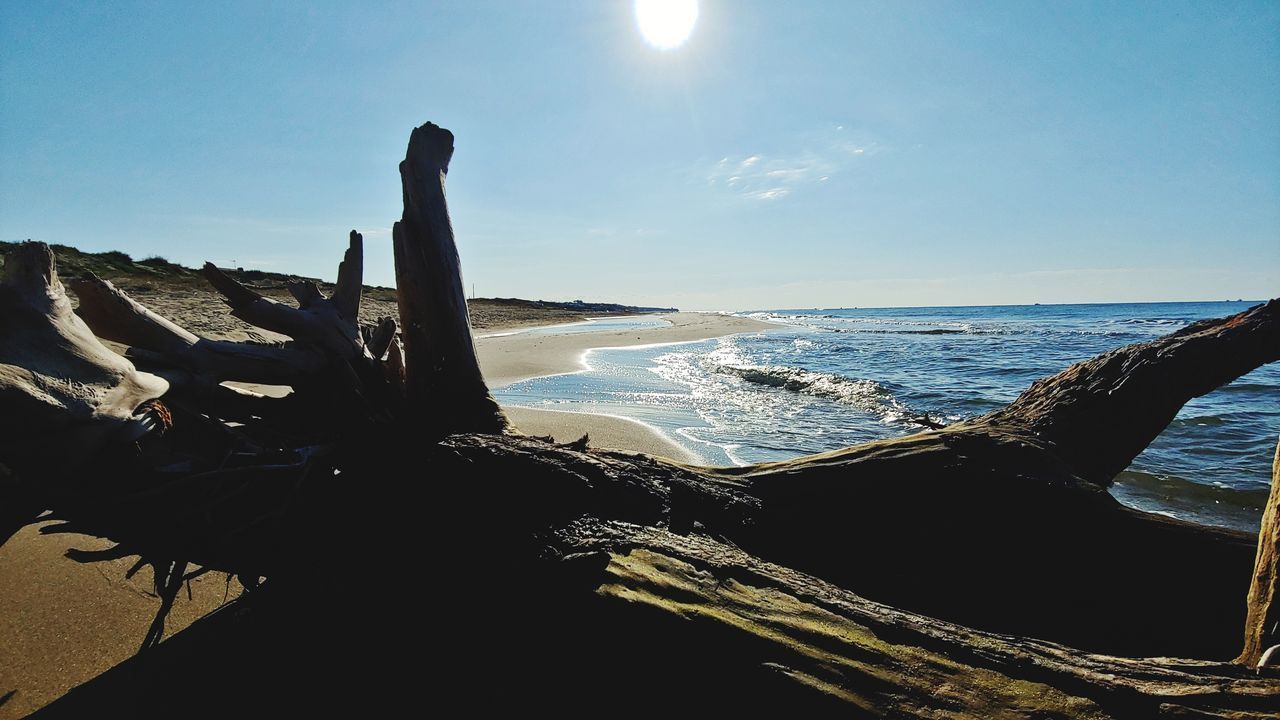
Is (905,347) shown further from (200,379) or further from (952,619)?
(200,379)

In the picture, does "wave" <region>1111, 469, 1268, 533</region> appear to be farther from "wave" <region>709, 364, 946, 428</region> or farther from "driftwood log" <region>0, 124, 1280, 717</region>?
"wave" <region>709, 364, 946, 428</region>

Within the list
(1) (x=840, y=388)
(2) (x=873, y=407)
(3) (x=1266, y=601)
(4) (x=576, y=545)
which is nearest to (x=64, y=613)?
(4) (x=576, y=545)

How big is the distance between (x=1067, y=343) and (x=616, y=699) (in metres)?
28.4

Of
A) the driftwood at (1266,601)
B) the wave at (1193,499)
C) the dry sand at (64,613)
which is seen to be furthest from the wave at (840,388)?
the dry sand at (64,613)

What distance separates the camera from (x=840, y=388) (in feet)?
35.3

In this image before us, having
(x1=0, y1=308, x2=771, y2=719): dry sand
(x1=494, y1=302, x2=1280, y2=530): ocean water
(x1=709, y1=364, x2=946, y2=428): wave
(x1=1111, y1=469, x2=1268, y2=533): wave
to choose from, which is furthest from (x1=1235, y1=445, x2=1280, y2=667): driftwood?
(x1=709, y1=364, x2=946, y2=428): wave

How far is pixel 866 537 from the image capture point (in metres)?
2.41

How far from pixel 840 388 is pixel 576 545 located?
32.6ft

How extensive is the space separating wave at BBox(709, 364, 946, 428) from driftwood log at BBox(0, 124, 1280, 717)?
567 cm

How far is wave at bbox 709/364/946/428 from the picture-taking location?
28.9 ft

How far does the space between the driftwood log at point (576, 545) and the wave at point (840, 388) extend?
5669 millimetres

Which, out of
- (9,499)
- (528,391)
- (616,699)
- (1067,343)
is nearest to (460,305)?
(9,499)

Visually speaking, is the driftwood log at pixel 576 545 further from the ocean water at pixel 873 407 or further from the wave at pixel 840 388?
the wave at pixel 840 388

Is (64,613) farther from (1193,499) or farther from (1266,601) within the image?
(1193,499)
